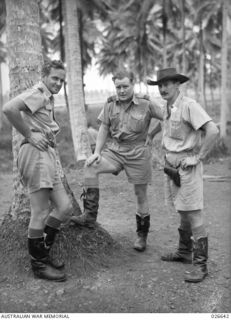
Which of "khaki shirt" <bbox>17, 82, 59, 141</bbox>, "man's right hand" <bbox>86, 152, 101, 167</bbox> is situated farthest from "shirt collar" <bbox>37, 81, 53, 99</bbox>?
"man's right hand" <bbox>86, 152, 101, 167</bbox>

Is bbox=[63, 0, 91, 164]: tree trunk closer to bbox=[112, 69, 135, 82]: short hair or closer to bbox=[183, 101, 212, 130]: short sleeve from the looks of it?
bbox=[112, 69, 135, 82]: short hair

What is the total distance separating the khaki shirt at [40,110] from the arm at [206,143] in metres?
1.31

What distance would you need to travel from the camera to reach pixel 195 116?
415cm

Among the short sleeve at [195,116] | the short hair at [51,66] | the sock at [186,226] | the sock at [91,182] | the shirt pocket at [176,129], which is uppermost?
the short hair at [51,66]

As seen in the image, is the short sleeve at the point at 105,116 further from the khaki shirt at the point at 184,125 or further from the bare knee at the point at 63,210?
the bare knee at the point at 63,210

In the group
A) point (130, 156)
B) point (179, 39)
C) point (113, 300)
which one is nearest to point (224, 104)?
point (130, 156)

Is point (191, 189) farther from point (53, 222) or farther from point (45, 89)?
point (45, 89)

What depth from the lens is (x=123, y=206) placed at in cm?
789

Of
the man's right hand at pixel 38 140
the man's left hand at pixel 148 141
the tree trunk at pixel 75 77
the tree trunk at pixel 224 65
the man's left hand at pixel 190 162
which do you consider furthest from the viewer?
the tree trunk at pixel 224 65

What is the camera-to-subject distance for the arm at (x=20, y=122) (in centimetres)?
376

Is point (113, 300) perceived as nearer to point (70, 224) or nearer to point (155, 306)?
point (155, 306)

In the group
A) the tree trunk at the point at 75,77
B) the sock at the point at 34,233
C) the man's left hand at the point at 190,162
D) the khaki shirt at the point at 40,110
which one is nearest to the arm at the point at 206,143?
the man's left hand at the point at 190,162

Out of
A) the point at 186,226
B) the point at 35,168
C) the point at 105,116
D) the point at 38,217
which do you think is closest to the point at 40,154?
the point at 35,168

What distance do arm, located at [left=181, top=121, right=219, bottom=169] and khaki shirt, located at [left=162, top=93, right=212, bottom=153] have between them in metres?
0.07
